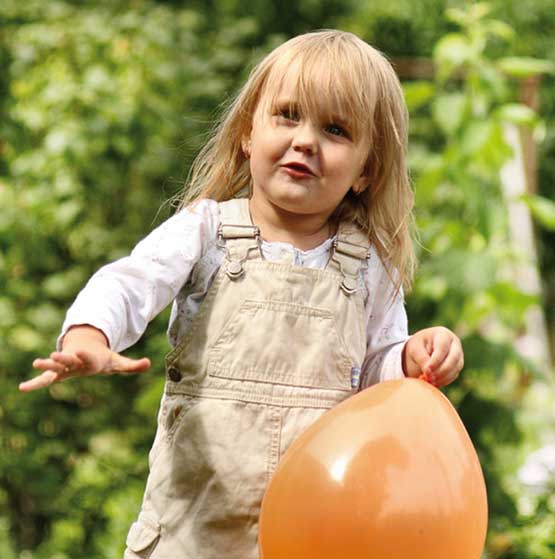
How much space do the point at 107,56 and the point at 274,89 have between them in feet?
7.23

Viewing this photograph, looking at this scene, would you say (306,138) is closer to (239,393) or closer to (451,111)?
(239,393)

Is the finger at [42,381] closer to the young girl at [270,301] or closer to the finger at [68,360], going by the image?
the finger at [68,360]

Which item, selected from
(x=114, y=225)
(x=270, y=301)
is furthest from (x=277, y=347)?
(x=114, y=225)

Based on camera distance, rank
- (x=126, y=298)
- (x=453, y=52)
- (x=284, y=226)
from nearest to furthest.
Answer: (x=126, y=298) → (x=284, y=226) → (x=453, y=52)

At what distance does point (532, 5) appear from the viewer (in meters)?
5.72

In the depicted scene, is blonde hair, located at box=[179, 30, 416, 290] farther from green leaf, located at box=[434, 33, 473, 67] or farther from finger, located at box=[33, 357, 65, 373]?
green leaf, located at box=[434, 33, 473, 67]

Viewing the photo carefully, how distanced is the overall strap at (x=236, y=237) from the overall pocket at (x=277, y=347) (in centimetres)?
6

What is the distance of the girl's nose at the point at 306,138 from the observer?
1705 millimetres

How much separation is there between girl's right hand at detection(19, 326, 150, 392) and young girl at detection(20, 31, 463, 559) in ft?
0.46

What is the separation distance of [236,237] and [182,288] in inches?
4.6

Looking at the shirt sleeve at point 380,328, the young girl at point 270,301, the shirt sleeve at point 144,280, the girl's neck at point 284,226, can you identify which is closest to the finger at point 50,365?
the shirt sleeve at point 144,280

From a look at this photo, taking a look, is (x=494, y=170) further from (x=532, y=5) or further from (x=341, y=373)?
(x=532, y=5)

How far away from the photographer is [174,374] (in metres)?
1.73

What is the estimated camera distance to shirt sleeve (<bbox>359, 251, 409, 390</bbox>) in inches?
72.1
